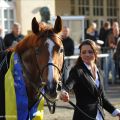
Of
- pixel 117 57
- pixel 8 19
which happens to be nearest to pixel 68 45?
pixel 117 57

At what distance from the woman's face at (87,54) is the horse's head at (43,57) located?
485 millimetres

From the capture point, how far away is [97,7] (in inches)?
1145

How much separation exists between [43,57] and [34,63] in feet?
0.83

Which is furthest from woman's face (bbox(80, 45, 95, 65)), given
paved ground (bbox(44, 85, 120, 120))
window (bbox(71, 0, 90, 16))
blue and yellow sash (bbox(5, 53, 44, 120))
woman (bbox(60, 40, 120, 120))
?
window (bbox(71, 0, 90, 16))

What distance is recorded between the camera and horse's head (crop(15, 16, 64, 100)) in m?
4.58

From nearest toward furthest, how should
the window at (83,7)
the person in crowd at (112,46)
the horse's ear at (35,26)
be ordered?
1. the horse's ear at (35,26)
2. the person in crowd at (112,46)
3. the window at (83,7)

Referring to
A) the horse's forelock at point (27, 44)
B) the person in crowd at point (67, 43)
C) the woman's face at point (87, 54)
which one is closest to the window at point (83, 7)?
the person in crowd at point (67, 43)

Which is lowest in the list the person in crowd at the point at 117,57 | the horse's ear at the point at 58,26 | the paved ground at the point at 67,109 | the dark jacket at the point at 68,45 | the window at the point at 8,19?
the paved ground at the point at 67,109

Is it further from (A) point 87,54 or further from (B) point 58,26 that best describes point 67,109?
(B) point 58,26

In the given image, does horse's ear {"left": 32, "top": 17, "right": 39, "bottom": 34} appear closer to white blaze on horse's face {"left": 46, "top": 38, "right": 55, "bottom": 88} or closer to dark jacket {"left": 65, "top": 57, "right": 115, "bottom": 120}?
white blaze on horse's face {"left": 46, "top": 38, "right": 55, "bottom": 88}

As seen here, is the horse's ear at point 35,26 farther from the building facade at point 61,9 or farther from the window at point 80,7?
the window at point 80,7

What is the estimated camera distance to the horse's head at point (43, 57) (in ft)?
15.0

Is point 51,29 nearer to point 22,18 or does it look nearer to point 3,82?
point 3,82

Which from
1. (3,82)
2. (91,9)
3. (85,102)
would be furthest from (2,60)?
(91,9)
